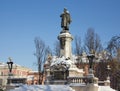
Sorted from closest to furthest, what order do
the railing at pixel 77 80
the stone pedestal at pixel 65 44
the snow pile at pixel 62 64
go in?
the railing at pixel 77 80, the snow pile at pixel 62 64, the stone pedestal at pixel 65 44

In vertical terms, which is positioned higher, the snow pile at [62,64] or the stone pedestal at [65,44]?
the stone pedestal at [65,44]

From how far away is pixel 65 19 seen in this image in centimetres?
3831

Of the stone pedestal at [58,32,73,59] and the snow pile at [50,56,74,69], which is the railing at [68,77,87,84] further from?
the stone pedestal at [58,32,73,59]

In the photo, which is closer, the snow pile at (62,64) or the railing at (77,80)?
the railing at (77,80)

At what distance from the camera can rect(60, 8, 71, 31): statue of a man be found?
124 feet

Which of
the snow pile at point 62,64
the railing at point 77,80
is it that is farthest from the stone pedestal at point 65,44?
the railing at point 77,80

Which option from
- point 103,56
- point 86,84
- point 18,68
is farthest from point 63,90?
point 18,68

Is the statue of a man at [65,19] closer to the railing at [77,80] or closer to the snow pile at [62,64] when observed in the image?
the snow pile at [62,64]

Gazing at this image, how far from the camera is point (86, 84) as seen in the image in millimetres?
27641

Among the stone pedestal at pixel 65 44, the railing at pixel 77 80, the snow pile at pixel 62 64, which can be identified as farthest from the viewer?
the stone pedestal at pixel 65 44

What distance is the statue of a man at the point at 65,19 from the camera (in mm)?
37906

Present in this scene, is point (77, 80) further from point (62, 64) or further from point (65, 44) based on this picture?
point (65, 44)

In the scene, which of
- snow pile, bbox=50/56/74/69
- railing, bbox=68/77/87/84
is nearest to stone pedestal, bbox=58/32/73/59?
snow pile, bbox=50/56/74/69

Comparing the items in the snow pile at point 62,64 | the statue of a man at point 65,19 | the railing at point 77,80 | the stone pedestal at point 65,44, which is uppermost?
the statue of a man at point 65,19
